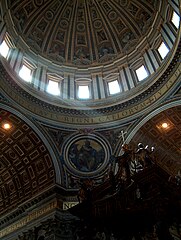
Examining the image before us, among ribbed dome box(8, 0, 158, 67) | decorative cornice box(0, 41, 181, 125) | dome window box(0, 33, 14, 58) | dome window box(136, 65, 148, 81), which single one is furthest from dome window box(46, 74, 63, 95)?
dome window box(136, 65, 148, 81)

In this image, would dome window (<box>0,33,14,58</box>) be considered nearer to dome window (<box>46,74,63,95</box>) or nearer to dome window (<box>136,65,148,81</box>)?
dome window (<box>46,74,63,95</box>)

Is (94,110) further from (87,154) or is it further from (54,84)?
(54,84)

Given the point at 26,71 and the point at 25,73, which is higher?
the point at 26,71

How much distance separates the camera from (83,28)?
808 inches

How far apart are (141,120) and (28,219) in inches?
269

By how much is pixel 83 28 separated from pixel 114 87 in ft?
14.9

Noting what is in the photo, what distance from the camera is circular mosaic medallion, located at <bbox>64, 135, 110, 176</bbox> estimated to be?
16312 millimetres

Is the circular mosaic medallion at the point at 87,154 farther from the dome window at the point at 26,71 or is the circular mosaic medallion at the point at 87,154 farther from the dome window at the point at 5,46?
the dome window at the point at 5,46

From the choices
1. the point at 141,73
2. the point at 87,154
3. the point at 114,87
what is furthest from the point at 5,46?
the point at 141,73

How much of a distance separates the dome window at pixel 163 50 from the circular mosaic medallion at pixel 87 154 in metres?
5.15

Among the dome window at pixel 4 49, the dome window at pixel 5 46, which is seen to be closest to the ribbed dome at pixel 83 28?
the dome window at pixel 5 46

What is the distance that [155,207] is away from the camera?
961cm

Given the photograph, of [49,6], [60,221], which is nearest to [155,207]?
[60,221]

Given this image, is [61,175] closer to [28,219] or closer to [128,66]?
[28,219]
